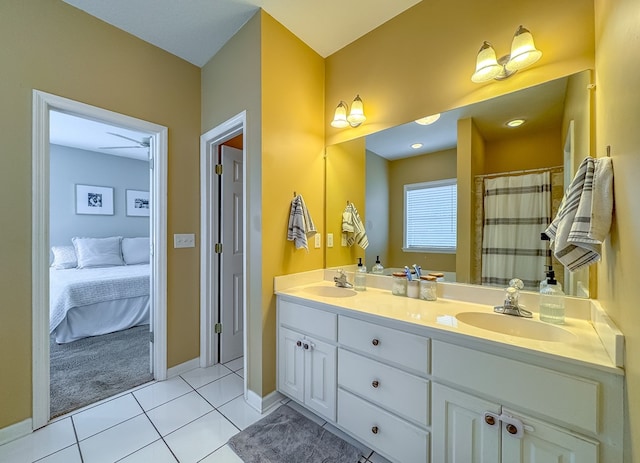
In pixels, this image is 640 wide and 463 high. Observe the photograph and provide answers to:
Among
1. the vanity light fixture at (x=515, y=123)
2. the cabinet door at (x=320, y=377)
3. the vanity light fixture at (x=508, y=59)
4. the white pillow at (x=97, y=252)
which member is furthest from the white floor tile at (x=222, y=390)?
the white pillow at (x=97, y=252)

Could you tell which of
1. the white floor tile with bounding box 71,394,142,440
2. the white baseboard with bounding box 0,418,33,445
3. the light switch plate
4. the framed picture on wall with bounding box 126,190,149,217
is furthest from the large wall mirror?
the framed picture on wall with bounding box 126,190,149,217

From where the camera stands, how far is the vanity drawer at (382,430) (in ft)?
3.84

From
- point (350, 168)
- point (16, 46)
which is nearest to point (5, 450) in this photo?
point (16, 46)

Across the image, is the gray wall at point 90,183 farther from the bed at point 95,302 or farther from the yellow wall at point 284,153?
the yellow wall at point 284,153

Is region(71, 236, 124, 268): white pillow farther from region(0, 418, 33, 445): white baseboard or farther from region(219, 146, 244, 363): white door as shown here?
region(0, 418, 33, 445): white baseboard

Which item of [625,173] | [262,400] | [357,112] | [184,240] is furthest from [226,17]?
[262,400]

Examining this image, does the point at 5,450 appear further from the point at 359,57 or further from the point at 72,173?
the point at 72,173

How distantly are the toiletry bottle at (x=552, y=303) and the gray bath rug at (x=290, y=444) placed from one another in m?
1.19

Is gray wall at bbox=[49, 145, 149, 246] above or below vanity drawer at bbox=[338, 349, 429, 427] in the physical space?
above

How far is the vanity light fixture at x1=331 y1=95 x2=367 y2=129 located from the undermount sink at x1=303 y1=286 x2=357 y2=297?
1280mm

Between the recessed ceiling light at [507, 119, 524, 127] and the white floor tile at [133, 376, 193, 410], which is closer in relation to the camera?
the recessed ceiling light at [507, 119, 524, 127]

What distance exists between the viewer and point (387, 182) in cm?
194

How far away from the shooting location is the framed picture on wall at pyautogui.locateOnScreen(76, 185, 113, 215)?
4.29 m

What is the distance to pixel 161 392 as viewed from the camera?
1.97 metres
